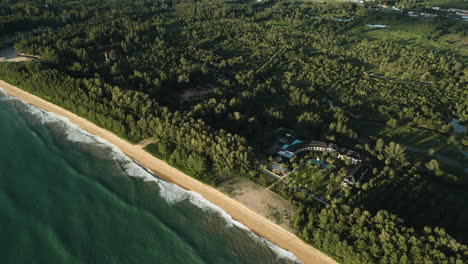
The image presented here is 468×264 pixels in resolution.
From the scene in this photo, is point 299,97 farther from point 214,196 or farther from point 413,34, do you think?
point 413,34

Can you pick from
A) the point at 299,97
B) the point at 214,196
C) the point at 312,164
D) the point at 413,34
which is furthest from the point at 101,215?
the point at 413,34

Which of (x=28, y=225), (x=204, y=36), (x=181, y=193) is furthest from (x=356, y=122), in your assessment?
(x=204, y=36)

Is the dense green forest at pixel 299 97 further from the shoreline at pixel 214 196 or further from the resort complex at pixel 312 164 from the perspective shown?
the resort complex at pixel 312 164

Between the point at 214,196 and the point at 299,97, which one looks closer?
the point at 214,196

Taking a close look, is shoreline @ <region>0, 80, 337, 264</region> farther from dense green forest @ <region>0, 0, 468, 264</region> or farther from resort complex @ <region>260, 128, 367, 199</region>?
resort complex @ <region>260, 128, 367, 199</region>

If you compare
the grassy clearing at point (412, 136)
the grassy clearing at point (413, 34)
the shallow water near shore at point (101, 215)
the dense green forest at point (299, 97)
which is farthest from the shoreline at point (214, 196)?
the grassy clearing at point (413, 34)

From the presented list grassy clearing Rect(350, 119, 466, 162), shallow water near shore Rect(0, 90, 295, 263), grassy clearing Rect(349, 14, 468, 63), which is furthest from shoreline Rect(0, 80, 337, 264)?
grassy clearing Rect(349, 14, 468, 63)

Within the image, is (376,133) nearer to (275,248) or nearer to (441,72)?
(275,248)
